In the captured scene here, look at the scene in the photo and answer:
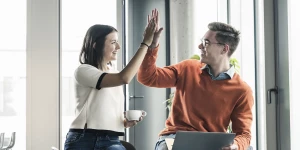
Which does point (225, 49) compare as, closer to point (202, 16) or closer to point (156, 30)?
point (156, 30)

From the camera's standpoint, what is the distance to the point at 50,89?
4.16 meters

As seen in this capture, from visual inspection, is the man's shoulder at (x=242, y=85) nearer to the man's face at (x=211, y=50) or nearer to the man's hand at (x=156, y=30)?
the man's face at (x=211, y=50)

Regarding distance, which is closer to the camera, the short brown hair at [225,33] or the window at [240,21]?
the short brown hair at [225,33]

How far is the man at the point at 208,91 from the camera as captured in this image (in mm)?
2068

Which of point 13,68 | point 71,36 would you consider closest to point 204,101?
point 71,36

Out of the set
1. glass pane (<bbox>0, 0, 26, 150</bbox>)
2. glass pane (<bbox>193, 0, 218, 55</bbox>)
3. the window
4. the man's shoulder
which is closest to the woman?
the man's shoulder

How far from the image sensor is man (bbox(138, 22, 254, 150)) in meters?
2.07

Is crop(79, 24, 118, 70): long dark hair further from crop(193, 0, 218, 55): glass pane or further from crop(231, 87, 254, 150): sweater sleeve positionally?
crop(193, 0, 218, 55): glass pane

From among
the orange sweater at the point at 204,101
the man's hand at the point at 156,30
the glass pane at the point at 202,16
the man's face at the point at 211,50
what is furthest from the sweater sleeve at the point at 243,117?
the glass pane at the point at 202,16

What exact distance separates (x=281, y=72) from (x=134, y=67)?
1.28 meters
